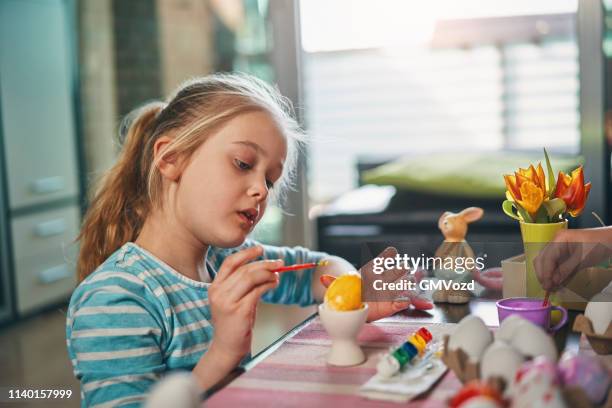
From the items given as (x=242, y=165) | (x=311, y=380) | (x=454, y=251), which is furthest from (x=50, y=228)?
(x=311, y=380)

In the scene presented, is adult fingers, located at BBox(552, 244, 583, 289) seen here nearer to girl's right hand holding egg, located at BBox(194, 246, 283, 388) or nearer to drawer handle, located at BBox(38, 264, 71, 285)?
girl's right hand holding egg, located at BBox(194, 246, 283, 388)

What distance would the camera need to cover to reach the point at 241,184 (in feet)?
3.50

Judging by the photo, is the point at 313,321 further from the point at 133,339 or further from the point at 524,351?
the point at 524,351

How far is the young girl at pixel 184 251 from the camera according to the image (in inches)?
34.6

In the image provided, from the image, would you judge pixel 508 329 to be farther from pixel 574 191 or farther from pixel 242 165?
pixel 242 165

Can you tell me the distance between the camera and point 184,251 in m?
1.15

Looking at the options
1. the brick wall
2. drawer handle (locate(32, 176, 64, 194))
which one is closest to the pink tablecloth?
drawer handle (locate(32, 176, 64, 194))

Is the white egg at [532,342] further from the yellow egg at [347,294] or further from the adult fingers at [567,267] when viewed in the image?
the adult fingers at [567,267]

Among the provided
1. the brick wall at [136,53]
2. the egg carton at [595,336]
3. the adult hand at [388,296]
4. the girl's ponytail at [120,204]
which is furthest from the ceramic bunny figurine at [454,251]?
the brick wall at [136,53]

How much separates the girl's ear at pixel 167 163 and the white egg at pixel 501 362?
2.13 feet

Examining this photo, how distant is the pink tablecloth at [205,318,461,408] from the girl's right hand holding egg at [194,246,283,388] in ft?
0.18

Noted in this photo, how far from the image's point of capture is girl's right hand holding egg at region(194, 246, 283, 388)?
0.87m

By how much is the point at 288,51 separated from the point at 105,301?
8.71ft

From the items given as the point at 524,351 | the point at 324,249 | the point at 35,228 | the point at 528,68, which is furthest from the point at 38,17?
the point at 524,351
